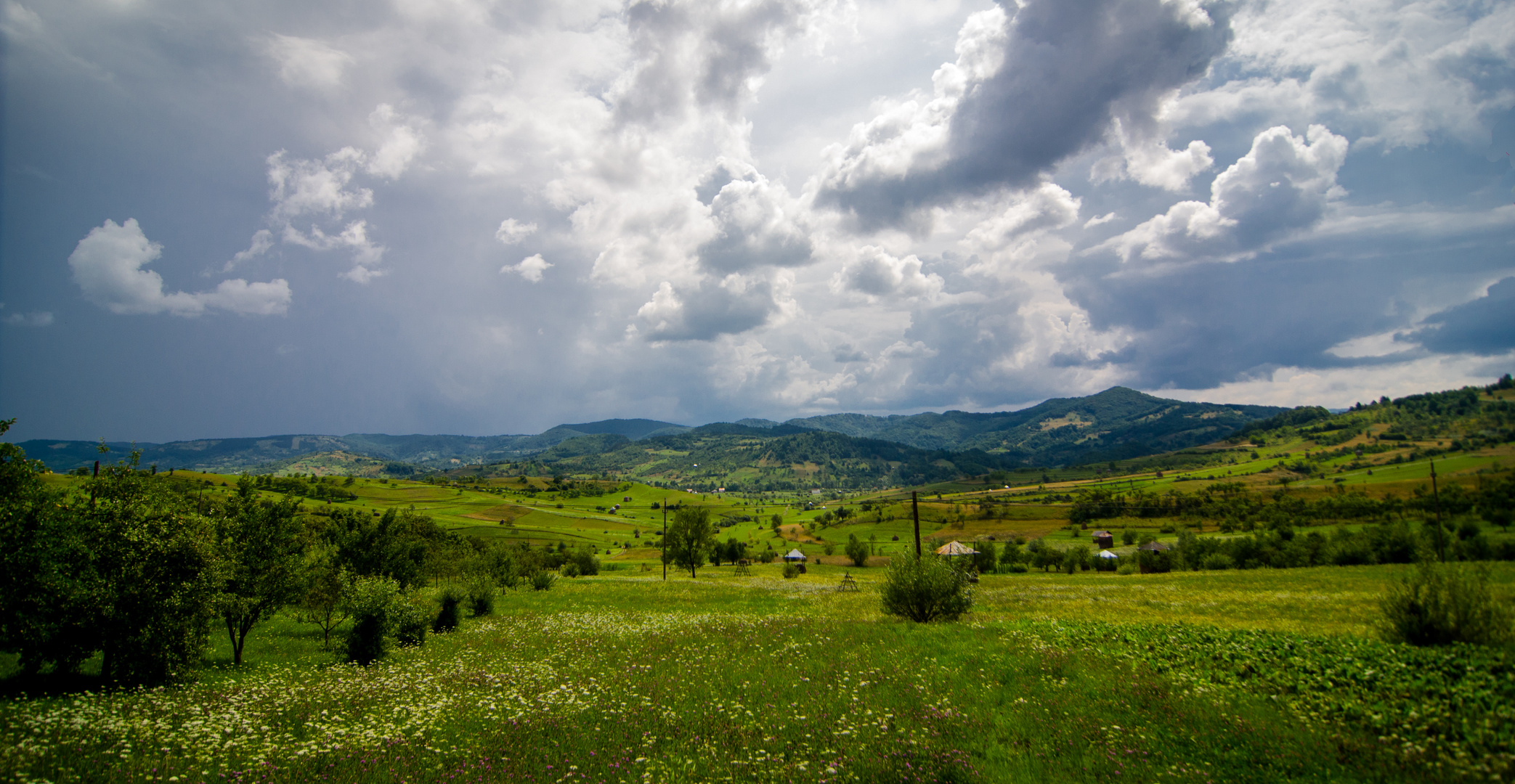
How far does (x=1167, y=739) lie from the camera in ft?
31.3

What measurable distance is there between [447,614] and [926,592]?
22.2 metres

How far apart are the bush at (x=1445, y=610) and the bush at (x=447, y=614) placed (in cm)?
3208

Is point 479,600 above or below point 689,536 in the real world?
above

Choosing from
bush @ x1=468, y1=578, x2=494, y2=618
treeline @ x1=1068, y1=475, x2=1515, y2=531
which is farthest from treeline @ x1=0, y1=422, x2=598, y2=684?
treeline @ x1=1068, y1=475, x2=1515, y2=531

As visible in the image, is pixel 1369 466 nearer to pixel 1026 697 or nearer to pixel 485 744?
pixel 1026 697

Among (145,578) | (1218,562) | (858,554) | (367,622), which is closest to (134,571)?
(145,578)

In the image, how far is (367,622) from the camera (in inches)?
722

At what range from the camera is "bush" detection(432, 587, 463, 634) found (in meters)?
24.5

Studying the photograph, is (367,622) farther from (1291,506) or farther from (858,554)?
(1291,506)

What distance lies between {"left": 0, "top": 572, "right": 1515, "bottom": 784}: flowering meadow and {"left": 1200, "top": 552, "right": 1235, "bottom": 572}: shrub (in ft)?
199

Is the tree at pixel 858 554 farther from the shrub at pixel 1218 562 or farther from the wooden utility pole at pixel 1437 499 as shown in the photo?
the wooden utility pole at pixel 1437 499

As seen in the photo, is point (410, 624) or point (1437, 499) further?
point (1437, 499)

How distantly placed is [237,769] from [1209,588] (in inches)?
2051

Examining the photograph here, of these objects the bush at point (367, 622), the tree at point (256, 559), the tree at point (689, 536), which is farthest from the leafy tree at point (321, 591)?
the tree at point (689, 536)
